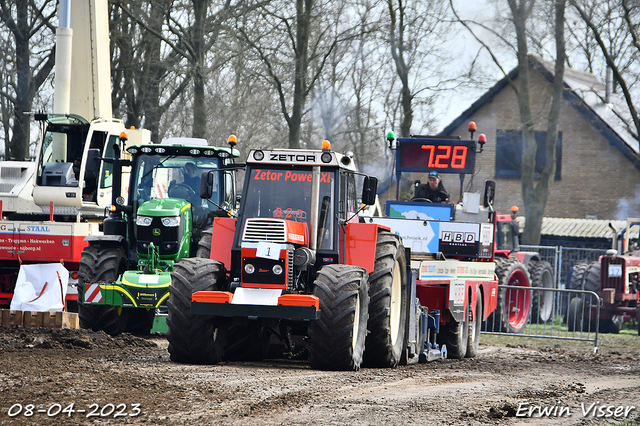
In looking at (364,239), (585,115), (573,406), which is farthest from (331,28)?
(573,406)

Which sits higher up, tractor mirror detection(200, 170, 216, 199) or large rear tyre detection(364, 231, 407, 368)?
tractor mirror detection(200, 170, 216, 199)

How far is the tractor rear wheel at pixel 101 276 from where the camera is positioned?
13219 millimetres

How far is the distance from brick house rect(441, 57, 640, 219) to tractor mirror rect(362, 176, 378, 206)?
26644mm

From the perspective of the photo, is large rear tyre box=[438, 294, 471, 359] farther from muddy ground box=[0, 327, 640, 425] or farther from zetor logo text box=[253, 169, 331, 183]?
zetor logo text box=[253, 169, 331, 183]

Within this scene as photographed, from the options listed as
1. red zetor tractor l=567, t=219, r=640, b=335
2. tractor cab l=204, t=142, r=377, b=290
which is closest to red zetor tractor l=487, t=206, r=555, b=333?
red zetor tractor l=567, t=219, r=640, b=335

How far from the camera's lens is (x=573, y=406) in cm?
832

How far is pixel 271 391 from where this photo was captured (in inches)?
314

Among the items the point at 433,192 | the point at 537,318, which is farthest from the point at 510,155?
the point at 433,192

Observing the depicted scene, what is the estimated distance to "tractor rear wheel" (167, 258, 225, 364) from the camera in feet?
31.7

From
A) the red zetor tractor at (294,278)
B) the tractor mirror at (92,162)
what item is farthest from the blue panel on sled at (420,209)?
the tractor mirror at (92,162)

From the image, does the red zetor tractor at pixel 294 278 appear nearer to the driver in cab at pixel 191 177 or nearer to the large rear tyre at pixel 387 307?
the large rear tyre at pixel 387 307

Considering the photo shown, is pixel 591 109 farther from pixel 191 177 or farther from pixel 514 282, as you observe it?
pixel 191 177

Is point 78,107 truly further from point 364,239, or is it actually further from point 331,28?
point 364,239

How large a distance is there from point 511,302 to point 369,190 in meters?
10.1
